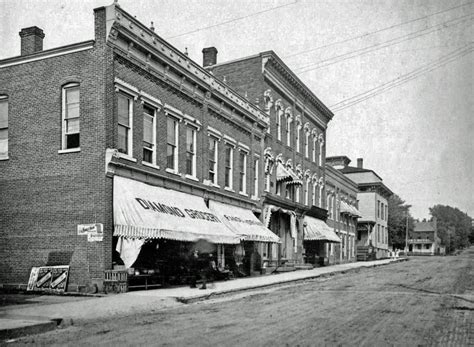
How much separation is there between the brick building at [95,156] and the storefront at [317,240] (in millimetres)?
18728

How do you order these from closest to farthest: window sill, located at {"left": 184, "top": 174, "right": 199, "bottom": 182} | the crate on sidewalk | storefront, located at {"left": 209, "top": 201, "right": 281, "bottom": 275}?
the crate on sidewalk < window sill, located at {"left": 184, "top": 174, "right": 199, "bottom": 182} < storefront, located at {"left": 209, "top": 201, "right": 281, "bottom": 275}

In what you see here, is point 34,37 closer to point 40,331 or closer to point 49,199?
point 49,199

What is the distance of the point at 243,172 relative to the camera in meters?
29.9

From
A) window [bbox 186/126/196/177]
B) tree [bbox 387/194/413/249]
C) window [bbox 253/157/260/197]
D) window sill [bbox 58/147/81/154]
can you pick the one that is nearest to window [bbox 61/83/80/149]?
window sill [bbox 58/147/81/154]

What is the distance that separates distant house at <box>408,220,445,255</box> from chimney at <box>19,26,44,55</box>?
126m

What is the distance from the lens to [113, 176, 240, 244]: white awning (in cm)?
1753

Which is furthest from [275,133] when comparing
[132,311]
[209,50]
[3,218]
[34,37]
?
[132,311]

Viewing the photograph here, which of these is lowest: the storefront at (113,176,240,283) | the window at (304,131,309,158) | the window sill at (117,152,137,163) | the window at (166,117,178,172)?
the storefront at (113,176,240,283)

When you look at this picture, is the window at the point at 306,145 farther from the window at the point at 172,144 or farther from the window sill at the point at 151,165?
the window sill at the point at 151,165

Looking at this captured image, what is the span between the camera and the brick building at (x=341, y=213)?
163 ft

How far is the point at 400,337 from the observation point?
9391mm

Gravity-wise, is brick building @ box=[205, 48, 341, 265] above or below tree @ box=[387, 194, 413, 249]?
above

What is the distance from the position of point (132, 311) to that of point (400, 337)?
22.8 feet

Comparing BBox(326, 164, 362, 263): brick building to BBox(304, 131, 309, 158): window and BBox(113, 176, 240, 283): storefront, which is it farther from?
BBox(113, 176, 240, 283): storefront
